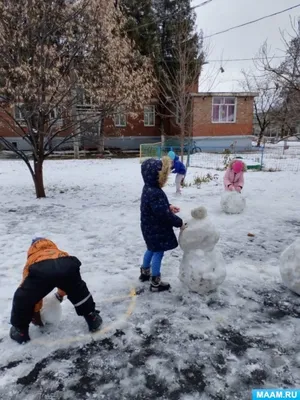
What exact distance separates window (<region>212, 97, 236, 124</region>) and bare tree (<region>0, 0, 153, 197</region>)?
1562 cm

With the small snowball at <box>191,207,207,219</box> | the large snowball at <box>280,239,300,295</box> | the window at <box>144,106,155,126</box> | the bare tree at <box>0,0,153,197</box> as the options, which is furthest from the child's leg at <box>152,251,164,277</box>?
the window at <box>144,106,155,126</box>

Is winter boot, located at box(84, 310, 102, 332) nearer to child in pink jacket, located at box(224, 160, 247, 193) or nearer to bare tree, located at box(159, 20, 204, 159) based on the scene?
child in pink jacket, located at box(224, 160, 247, 193)

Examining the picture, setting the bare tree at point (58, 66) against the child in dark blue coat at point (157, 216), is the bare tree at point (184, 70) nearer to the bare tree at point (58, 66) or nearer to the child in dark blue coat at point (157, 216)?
the bare tree at point (58, 66)

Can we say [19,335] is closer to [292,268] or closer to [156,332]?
[156,332]

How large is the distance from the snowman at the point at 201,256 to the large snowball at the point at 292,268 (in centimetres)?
70

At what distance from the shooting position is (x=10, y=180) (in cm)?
1105

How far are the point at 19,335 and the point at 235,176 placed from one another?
17.9 ft

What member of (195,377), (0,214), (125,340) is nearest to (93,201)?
(0,214)

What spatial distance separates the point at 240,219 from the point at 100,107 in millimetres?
4599

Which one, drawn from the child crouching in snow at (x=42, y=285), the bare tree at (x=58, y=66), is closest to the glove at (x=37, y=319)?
the child crouching in snow at (x=42, y=285)

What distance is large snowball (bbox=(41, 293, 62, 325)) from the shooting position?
2775mm

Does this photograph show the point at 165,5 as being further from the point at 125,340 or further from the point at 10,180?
the point at 125,340

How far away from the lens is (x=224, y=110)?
23.3m

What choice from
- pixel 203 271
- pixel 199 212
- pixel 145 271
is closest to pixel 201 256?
pixel 203 271
